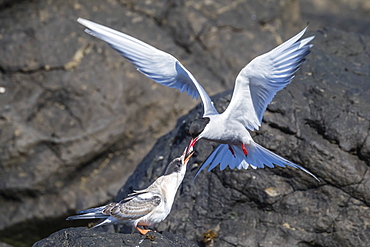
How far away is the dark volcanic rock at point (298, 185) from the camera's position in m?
5.35

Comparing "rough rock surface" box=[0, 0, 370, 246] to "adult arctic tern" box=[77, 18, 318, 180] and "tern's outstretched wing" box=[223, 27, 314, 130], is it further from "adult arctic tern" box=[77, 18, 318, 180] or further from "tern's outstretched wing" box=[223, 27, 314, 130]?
"tern's outstretched wing" box=[223, 27, 314, 130]

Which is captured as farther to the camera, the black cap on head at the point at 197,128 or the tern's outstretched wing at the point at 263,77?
the tern's outstretched wing at the point at 263,77

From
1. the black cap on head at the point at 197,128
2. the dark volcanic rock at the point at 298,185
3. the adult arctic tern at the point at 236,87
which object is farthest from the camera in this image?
the dark volcanic rock at the point at 298,185

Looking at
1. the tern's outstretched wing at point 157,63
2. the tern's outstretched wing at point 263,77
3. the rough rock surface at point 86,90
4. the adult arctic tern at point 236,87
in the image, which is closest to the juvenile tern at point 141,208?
the adult arctic tern at point 236,87

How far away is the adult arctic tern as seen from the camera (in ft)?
15.9

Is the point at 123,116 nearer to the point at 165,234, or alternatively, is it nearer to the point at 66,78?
the point at 66,78

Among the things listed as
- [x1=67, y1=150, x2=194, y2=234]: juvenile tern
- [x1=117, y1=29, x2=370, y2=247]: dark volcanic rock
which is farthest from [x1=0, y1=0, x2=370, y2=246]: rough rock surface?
[x1=67, y1=150, x2=194, y2=234]: juvenile tern

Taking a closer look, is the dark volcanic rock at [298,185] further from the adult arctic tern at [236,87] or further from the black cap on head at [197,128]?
the black cap on head at [197,128]

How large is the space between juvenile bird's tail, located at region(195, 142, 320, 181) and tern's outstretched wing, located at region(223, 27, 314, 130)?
0.25 meters

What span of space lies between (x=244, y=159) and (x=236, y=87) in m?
0.78

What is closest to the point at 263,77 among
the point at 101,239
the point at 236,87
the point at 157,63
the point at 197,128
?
the point at 236,87

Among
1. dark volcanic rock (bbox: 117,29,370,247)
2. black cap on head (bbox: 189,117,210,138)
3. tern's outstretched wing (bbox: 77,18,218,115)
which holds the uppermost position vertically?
tern's outstretched wing (bbox: 77,18,218,115)

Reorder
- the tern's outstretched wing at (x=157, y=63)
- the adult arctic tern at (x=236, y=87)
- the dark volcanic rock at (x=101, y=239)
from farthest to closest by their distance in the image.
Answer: the tern's outstretched wing at (x=157, y=63), the adult arctic tern at (x=236, y=87), the dark volcanic rock at (x=101, y=239)

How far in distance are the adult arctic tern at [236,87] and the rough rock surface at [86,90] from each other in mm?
2602
